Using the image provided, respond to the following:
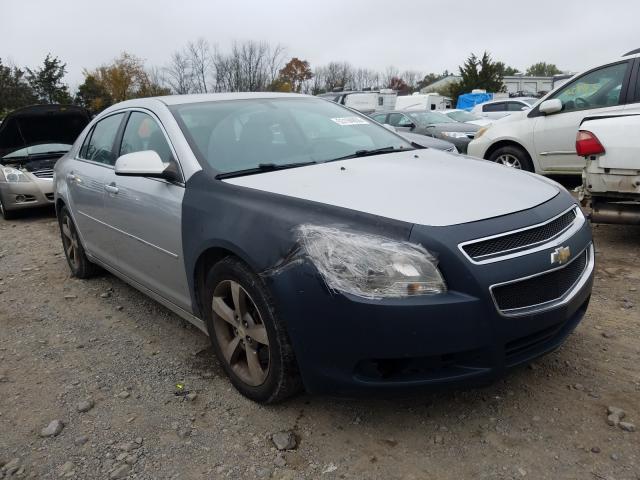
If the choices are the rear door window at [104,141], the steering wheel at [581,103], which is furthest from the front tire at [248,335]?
the steering wheel at [581,103]

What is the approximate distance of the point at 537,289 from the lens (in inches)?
90.0

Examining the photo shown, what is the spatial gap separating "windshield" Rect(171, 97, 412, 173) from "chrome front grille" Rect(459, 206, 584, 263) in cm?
130

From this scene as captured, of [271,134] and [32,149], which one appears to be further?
[32,149]

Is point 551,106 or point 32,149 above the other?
point 551,106

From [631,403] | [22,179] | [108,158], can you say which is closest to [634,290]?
[631,403]

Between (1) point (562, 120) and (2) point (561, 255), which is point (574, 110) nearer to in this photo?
(1) point (562, 120)

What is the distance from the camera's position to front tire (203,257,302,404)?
2.46 m

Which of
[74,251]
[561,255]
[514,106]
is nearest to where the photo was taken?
[561,255]

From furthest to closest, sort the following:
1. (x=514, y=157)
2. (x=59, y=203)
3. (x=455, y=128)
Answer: (x=455, y=128)
(x=514, y=157)
(x=59, y=203)

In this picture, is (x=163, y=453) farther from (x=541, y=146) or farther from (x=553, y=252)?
(x=541, y=146)

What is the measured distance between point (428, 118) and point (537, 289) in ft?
39.1

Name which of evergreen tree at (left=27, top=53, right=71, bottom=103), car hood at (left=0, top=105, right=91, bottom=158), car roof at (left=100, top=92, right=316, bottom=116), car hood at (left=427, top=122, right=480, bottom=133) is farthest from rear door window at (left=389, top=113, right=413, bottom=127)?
evergreen tree at (left=27, top=53, right=71, bottom=103)

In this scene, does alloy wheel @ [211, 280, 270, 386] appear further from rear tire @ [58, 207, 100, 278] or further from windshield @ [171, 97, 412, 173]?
rear tire @ [58, 207, 100, 278]

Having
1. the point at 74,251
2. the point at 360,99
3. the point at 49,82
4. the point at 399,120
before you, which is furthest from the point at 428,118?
the point at 49,82
